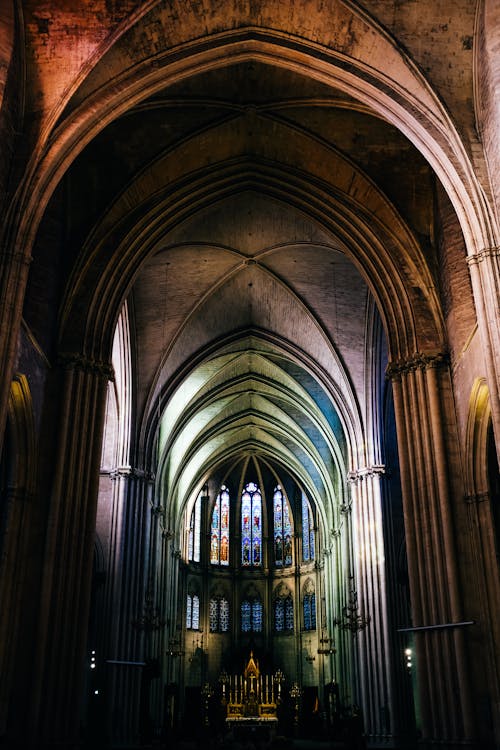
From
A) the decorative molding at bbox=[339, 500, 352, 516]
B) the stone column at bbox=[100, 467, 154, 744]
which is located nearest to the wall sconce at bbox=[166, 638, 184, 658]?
the stone column at bbox=[100, 467, 154, 744]

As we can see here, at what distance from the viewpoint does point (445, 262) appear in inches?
642

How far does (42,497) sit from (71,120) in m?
7.21

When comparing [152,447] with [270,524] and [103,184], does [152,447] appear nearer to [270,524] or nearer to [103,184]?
[103,184]

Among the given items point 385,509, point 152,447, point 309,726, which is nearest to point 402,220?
point 385,509

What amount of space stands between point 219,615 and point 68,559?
87.0 ft

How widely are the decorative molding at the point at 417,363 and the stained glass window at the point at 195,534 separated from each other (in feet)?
80.6

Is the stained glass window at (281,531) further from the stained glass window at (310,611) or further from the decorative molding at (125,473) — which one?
the decorative molding at (125,473)

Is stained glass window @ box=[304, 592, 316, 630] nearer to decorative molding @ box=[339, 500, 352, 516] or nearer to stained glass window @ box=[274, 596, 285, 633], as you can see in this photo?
stained glass window @ box=[274, 596, 285, 633]

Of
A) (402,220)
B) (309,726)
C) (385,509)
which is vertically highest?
(402,220)

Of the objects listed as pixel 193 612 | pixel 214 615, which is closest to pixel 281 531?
pixel 214 615

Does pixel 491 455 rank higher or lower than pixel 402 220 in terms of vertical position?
lower

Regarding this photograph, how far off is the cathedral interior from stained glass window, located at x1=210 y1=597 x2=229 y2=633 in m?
10.2

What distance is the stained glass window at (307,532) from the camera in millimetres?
39188

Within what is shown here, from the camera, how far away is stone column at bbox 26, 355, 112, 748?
1335cm
